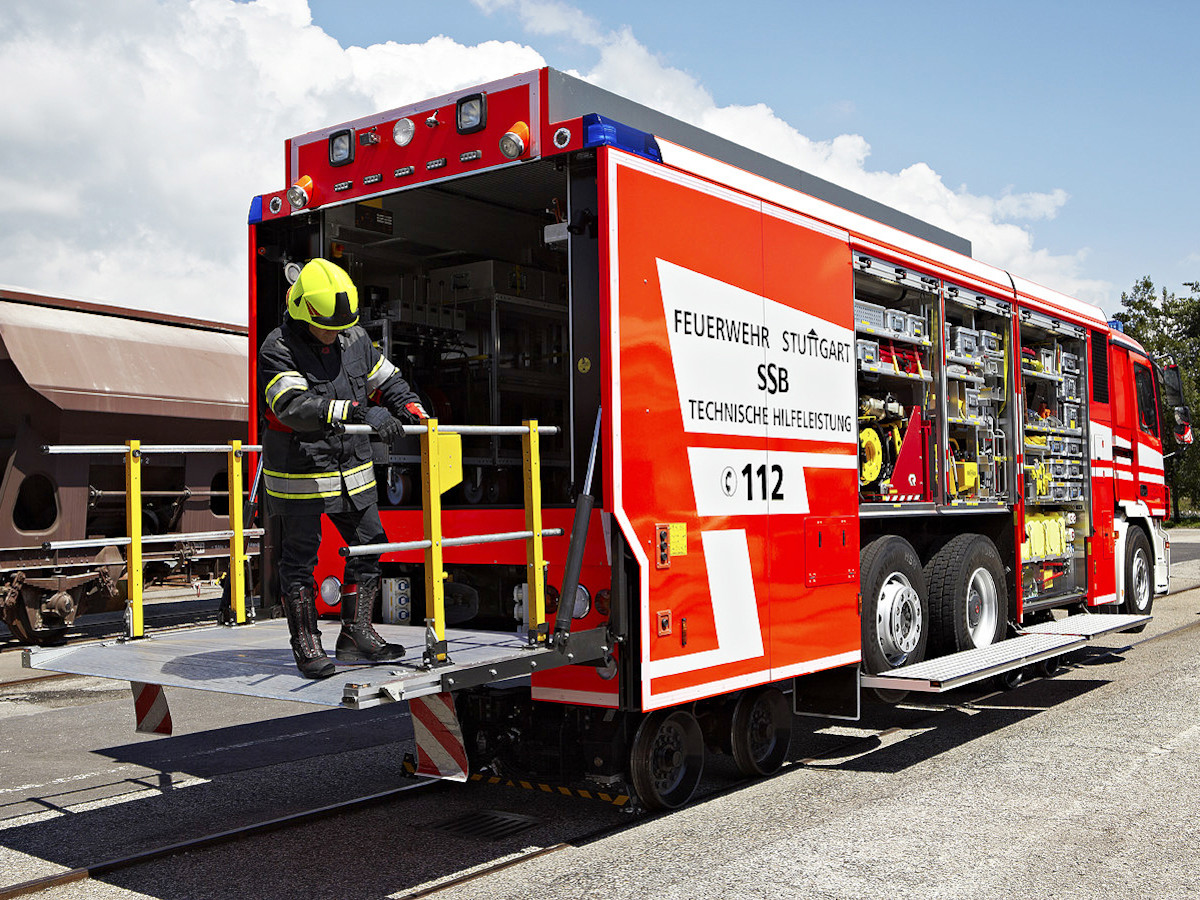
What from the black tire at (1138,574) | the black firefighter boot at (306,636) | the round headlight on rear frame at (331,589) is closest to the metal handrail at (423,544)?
the black firefighter boot at (306,636)

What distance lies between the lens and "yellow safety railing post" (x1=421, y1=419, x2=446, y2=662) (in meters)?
4.66

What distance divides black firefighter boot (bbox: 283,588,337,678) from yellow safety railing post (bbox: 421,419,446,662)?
51 centimetres

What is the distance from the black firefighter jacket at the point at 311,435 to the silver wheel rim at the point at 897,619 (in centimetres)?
366

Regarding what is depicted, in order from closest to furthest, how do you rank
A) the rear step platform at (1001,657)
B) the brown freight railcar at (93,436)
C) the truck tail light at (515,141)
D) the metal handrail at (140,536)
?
1. the metal handrail at (140,536)
2. the truck tail light at (515,141)
3. the rear step platform at (1001,657)
4. the brown freight railcar at (93,436)

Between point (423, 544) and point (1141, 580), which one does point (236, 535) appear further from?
point (1141, 580)

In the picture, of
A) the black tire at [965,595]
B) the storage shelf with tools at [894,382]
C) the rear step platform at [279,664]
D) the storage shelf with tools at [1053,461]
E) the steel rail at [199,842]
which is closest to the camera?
the rear step platform at [279,664]

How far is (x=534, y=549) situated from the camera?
16.7ft

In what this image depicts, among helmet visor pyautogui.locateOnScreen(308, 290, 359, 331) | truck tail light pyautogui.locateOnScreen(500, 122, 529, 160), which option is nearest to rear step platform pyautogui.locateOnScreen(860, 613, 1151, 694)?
truck tail light pyautogui.locateOnScreen(500, 122, 529, 160)

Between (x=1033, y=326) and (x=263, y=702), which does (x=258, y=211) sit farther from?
(x=1033, y=326)

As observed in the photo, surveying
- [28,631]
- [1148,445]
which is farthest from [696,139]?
[28,631]

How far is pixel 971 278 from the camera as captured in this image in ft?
29.4

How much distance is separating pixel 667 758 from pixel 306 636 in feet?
6.77

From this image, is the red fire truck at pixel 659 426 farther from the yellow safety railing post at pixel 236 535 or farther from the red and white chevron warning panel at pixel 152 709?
the red and white chevron warning panel at pixel 152 709

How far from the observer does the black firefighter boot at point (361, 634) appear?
5.24m
